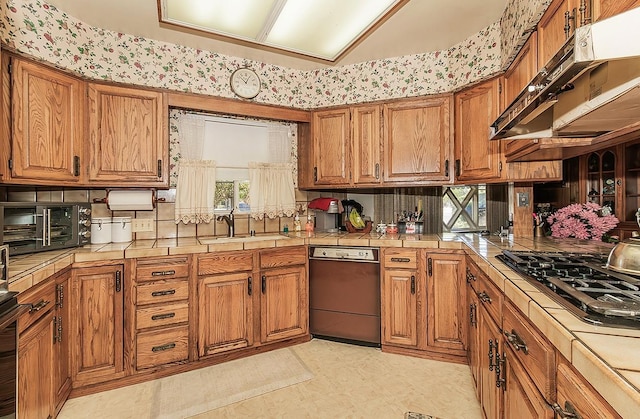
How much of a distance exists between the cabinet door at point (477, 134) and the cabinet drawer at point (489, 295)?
3.20 ft

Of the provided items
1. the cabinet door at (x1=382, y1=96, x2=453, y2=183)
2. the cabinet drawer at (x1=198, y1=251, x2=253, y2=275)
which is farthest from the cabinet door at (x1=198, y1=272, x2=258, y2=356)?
the cabinet door at (x1=382, y1=96, x2=453, y2=183)

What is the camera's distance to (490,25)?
2.45 meters

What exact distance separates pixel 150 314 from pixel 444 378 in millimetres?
2088

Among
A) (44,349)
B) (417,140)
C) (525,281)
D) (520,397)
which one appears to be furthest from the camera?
(417,140)

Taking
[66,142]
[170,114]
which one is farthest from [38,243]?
[170,114]

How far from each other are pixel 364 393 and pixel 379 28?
2580 mm

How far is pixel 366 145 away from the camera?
3.04 m

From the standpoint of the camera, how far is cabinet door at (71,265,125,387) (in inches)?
81.6

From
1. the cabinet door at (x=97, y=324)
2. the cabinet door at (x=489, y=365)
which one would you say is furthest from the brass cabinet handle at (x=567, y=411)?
the cabinet door at (x=97, y=324)

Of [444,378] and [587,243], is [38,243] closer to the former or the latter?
[444,378]

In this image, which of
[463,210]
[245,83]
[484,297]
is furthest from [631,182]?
[245,83]

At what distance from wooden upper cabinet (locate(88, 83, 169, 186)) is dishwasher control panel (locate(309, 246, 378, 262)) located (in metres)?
1.35

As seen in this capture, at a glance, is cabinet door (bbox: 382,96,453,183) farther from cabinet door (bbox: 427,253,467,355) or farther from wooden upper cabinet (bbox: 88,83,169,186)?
wooden upper cabinet (bbox: 88,83,169,186)

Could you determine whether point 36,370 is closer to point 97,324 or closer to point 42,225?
point 97,324
